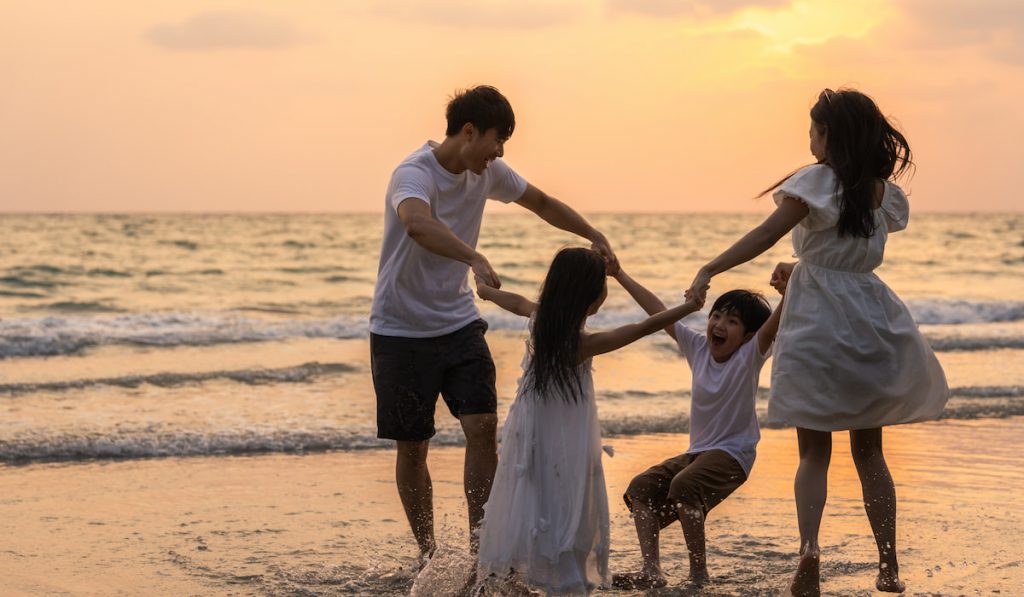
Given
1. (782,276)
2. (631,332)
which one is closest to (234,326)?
(782,276)

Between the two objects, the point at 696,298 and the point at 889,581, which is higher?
the point at 696,298

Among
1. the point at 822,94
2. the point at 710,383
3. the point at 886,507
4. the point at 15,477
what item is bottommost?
the point at 15,477

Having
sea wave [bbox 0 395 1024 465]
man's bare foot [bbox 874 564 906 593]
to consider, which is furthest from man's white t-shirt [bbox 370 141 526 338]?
sea wave [bbox 0 395 1024 465]

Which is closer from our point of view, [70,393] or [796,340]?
[796,340]

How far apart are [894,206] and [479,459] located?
1.76 metres

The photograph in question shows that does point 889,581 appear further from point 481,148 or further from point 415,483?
point 481,148

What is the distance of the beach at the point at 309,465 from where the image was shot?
4.66 meters

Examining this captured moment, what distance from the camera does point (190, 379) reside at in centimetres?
1029

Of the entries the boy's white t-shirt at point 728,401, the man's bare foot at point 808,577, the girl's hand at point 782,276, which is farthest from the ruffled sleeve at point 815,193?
the man's bare foot at point 808,577

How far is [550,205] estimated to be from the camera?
452 cm

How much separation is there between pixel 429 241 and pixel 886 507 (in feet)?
6.24

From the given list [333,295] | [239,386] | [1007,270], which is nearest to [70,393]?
[239,386]

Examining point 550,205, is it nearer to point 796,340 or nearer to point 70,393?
point 796,340

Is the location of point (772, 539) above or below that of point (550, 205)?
below
